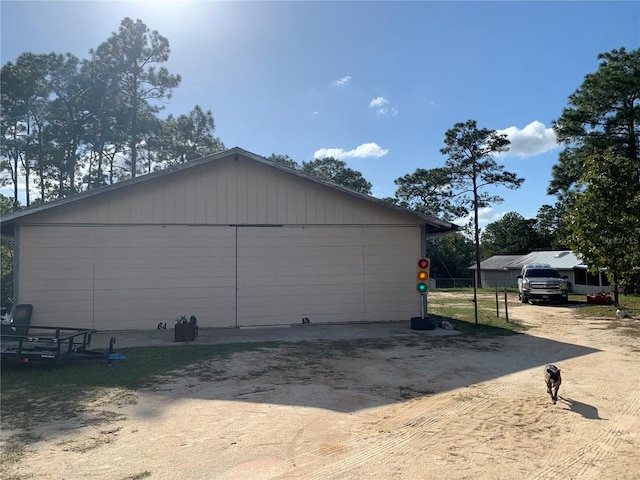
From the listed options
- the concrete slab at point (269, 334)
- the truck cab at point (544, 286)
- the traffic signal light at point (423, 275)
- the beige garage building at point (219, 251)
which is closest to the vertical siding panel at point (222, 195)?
the beige garage building at point (219, 251)

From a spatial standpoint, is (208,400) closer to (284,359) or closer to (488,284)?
(284,359)

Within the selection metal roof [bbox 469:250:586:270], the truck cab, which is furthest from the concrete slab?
metal roof [bbox 469:250:586:270]

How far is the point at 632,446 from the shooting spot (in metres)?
4.16

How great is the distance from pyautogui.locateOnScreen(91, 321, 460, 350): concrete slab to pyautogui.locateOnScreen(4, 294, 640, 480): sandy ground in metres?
2.46

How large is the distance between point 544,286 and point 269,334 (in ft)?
52.7

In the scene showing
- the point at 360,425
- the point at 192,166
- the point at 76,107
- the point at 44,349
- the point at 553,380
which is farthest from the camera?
the point at 76,107

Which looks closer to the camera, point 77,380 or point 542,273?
point 77,380

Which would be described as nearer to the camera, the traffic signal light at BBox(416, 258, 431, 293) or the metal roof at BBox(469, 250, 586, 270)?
the traffic signal light at BBox(416, 258, 431, 293)

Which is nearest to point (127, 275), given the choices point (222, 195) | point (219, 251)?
point (219, 251)

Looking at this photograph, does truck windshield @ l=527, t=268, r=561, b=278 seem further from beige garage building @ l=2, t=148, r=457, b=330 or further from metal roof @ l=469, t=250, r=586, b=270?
beige garage building @ l=2, t=148, r=457, b=330

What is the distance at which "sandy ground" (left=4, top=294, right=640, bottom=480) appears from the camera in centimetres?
371

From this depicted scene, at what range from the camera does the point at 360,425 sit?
15.6 ft

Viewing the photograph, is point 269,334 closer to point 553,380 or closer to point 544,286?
point 553,380

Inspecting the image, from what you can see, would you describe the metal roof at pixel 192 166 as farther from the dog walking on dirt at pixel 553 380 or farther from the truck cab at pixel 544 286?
the truck cab at pixel 544 286
